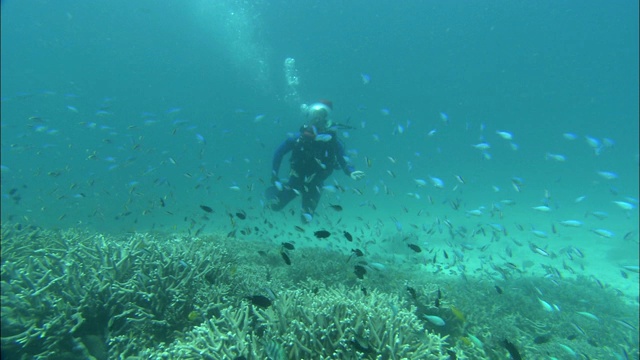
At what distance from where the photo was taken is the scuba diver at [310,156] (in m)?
10.3

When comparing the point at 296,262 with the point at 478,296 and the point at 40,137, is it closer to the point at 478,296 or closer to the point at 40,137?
the point at 478,296

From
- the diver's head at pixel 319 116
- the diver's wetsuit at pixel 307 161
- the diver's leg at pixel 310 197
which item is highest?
the diver's head at pixel 319 116

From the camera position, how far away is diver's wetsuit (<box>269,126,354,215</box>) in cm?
1036

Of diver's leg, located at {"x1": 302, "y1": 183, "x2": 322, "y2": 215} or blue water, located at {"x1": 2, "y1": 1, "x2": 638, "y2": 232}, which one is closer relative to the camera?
diver's leg, located at {"x1": 302, "y1": 183, "x2": 322, "y2": 215}

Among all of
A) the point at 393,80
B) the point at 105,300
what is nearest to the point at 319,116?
the point at 105,300

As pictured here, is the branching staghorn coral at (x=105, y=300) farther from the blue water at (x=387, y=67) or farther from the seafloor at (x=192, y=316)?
the blue water at (x=387, y=67)

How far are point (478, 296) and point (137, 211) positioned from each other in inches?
973

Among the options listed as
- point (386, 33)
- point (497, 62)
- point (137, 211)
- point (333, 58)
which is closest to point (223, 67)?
point (333, 58)

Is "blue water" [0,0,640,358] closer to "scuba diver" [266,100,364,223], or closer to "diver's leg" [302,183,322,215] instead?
"diver's leg" [302,183,322,215]

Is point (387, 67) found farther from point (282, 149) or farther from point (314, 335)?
point (314, 335)

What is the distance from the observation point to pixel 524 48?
2884 inches

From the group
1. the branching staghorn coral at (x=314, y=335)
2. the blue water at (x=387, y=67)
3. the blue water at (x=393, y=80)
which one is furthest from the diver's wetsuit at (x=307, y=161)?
the blue water at (x=387, y=67)

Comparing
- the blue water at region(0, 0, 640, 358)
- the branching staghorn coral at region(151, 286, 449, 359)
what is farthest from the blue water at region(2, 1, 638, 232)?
the branching staghorn coral at region(151, 286, 449, 359)

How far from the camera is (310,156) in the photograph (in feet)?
34.5
